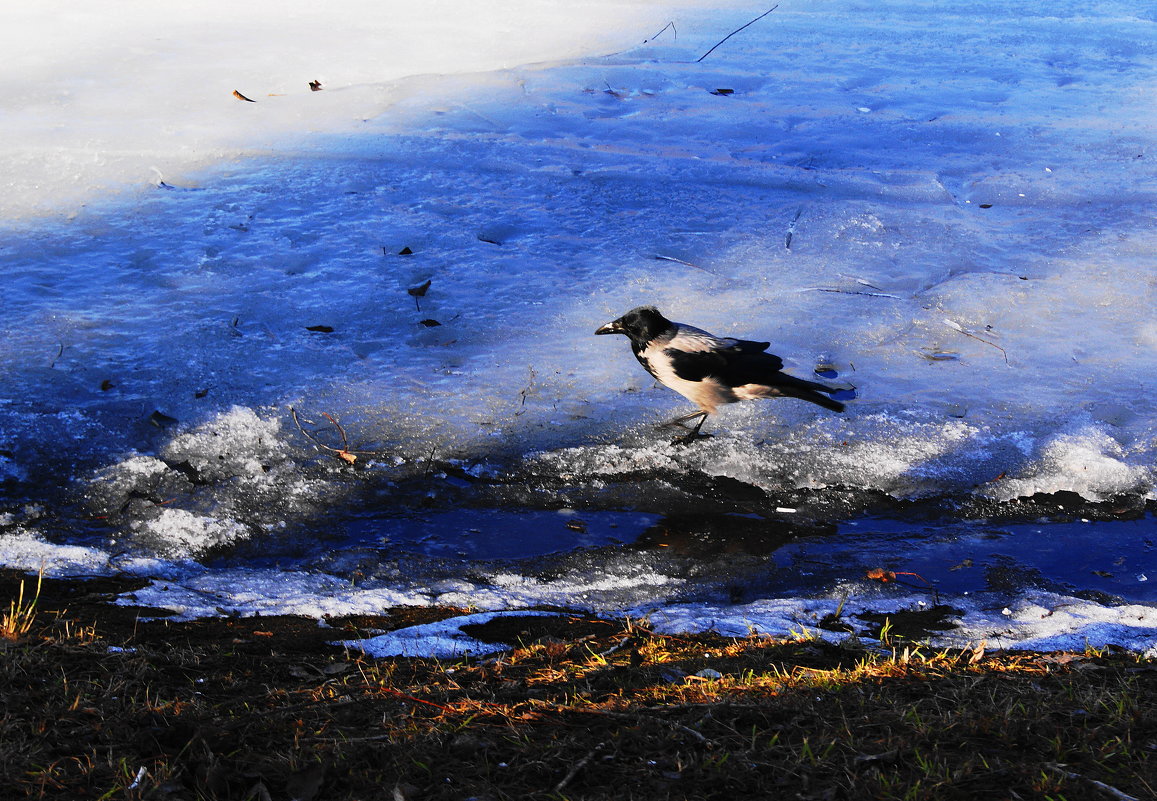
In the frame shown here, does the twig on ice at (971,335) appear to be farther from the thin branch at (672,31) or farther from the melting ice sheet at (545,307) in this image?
the thin branch at (672,31)

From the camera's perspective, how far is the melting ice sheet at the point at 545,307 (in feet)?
12.3

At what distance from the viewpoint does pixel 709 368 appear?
4.34 m

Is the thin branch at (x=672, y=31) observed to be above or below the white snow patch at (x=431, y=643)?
above

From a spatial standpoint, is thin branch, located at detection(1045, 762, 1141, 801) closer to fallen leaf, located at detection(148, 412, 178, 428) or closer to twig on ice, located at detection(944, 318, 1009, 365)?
twig on ice, located at detection(944, 318, 1009, 365)

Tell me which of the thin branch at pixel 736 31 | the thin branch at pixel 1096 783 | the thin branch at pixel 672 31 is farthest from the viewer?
the thin branch at pixel 672 31

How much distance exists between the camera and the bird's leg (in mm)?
Result: 4455

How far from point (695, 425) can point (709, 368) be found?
0.38 m

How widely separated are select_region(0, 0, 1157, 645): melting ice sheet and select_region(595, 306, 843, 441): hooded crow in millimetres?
235

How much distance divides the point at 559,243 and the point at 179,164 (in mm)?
3058

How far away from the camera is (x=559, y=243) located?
6180 mm

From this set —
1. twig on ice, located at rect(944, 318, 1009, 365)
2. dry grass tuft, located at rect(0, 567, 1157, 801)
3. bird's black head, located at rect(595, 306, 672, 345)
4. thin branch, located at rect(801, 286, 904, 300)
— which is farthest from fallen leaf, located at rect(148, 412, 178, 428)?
twig on ice, located at rect(944, 318, 1009, 365)

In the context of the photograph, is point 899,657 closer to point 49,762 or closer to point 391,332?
point 49,762

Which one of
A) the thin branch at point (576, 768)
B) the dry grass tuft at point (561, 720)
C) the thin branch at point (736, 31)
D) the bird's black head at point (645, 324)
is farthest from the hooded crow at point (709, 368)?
the thin branch at point (736, 31)

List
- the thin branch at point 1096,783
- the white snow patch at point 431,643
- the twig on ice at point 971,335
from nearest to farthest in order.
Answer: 1. the thin branch at point 1096,783
2. the white snow patch at point 431,643
3. the twig on ice at point 971,335
